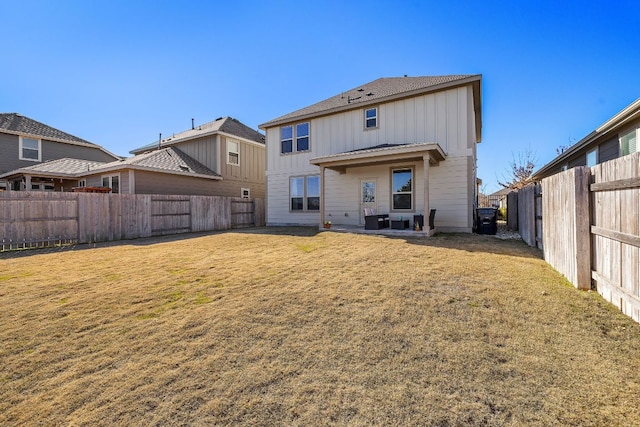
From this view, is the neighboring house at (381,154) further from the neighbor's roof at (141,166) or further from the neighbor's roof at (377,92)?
the neighbor's roof at (141,166)

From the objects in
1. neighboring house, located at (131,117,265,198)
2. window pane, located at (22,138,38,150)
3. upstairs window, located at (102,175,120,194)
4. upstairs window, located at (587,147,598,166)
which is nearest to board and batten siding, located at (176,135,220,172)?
neighboring house, located at (131,117,265,198)

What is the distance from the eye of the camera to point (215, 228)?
13.7 metres

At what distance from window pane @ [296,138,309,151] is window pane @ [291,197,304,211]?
2495 millimetres

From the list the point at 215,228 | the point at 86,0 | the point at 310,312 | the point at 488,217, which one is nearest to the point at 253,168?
the point at 215,228

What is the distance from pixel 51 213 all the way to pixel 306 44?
1119 cm

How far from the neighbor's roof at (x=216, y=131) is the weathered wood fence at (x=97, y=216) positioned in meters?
5.85

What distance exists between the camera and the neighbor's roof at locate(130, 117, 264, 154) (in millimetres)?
17547

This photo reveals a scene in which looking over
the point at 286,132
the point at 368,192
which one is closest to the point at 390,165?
the point at 368,192

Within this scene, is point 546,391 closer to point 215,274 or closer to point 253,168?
point 215,274

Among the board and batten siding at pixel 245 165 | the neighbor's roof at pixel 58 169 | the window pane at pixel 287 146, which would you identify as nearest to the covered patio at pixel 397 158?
the window pane at pixel 287 146

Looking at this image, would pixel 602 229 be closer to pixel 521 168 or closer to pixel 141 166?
pixel 141 166

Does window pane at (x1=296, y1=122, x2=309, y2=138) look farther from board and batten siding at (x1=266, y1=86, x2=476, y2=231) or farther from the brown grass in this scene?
the brown grass

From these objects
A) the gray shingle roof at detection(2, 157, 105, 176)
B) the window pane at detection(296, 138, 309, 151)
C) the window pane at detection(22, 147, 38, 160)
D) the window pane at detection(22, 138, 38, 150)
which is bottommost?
the gray shingle roof at detection(2, 157, 105, 176)

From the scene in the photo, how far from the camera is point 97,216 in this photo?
9.70 m
